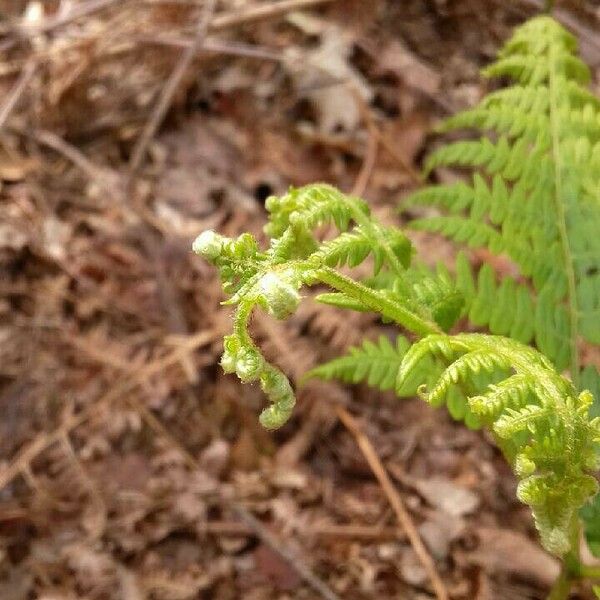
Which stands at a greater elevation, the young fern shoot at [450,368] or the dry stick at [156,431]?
the young fern shoot at [450,368]

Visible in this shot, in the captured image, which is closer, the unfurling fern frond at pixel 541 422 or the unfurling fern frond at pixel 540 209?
the unfurling fern frond at pixel 541 422

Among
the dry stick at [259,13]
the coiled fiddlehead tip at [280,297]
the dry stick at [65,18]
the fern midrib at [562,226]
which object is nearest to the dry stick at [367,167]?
the dry stick at [259,13]

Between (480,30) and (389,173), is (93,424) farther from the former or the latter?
(480,30)

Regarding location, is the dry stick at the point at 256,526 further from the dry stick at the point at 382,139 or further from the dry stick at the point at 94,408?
the dry stick at the point at 382,139

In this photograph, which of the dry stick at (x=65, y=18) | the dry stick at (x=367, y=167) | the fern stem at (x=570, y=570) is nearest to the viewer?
the fern stem at (x=570, y=570)

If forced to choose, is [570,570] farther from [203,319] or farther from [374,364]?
[203,319]

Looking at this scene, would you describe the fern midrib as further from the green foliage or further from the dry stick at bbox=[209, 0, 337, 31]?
the dry stick at bbox=[209, 0, 337, 31]

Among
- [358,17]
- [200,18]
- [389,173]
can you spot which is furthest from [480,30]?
[200,18]
